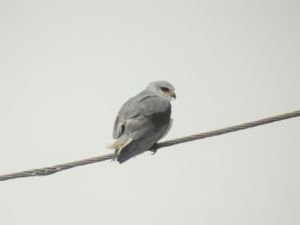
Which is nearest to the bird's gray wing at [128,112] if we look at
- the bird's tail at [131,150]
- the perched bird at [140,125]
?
the perched bird at [140,125]

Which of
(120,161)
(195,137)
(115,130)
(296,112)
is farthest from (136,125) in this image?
(296,112)

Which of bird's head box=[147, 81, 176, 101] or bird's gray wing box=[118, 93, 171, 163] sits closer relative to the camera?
bird's gray wing box=[118, 93, 171, 163]

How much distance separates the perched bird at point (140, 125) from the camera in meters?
7.32

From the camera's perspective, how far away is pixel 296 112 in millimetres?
5383

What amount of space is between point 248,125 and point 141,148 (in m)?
2.38

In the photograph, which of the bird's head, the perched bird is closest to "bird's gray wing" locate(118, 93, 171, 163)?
the perched bird

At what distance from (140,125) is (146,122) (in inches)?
7.0

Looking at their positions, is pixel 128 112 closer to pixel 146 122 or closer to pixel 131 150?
pixel 146 122

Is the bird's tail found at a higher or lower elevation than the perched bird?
lower

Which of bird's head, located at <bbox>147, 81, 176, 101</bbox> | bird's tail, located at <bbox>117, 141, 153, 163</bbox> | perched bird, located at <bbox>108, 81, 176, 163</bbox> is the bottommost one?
bird's tail, located at <bbox>117, 141, 153, 163</bbox>

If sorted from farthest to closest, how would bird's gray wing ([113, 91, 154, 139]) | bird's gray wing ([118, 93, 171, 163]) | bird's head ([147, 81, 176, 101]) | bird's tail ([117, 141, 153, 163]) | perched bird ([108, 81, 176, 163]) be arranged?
bird's head ([147, 81, 176, 101]) → bird's gray wing ([113, 91, 154, 139]) → bird's gray wing ([118, 93, 171, 163]) → perched bird ([108, 81, 176, 163]) → bird's tail ([117, 141, 153, 163])

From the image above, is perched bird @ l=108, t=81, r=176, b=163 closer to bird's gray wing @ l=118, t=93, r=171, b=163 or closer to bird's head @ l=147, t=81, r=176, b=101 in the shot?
bird's gray wing @ l=118, t=93, r=171, b=163

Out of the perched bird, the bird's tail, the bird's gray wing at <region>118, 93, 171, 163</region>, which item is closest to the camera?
the bird's tail

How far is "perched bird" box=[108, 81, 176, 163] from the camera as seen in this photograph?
7.32 meters
